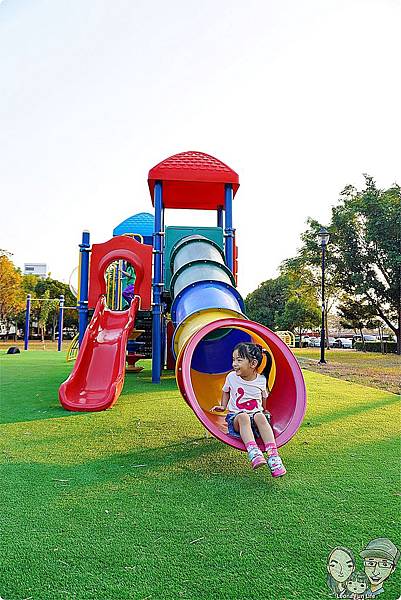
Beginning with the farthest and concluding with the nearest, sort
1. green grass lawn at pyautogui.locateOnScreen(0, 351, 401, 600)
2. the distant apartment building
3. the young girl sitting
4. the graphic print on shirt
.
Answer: the distant apartment building, the graphic print on shirt, the young girl sitting, green grass lawn at pyautogui.locateOnScreen(0, 351, 401, 600)

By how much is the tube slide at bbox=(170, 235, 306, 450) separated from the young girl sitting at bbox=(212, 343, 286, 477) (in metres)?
0.13

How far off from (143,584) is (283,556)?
24.6 inches

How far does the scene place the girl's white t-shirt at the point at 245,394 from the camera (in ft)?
12.7

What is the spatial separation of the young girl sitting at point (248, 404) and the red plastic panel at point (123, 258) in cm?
504

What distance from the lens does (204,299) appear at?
18.5ft

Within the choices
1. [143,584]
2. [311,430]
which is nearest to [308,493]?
[143,584]

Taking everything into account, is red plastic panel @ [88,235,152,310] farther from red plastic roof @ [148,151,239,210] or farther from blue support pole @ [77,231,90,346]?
red plastic roof @ [148,151,239,210]

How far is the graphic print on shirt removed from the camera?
3.87 m

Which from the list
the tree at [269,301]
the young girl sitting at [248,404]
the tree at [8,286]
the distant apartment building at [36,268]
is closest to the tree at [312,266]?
the tree at [269,301]

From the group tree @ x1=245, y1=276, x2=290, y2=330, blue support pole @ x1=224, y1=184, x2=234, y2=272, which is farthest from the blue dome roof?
tree @ x1=245, y1=276, x2=290, y2=330

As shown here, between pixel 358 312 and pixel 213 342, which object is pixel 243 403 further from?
pixel 358 312

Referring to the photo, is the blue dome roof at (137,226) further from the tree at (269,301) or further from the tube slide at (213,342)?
the tree at (269,301)

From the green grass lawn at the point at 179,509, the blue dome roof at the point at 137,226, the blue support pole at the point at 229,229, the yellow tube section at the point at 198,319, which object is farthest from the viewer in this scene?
the blue dome roof at the point at 137,226

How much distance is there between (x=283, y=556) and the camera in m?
2.27
